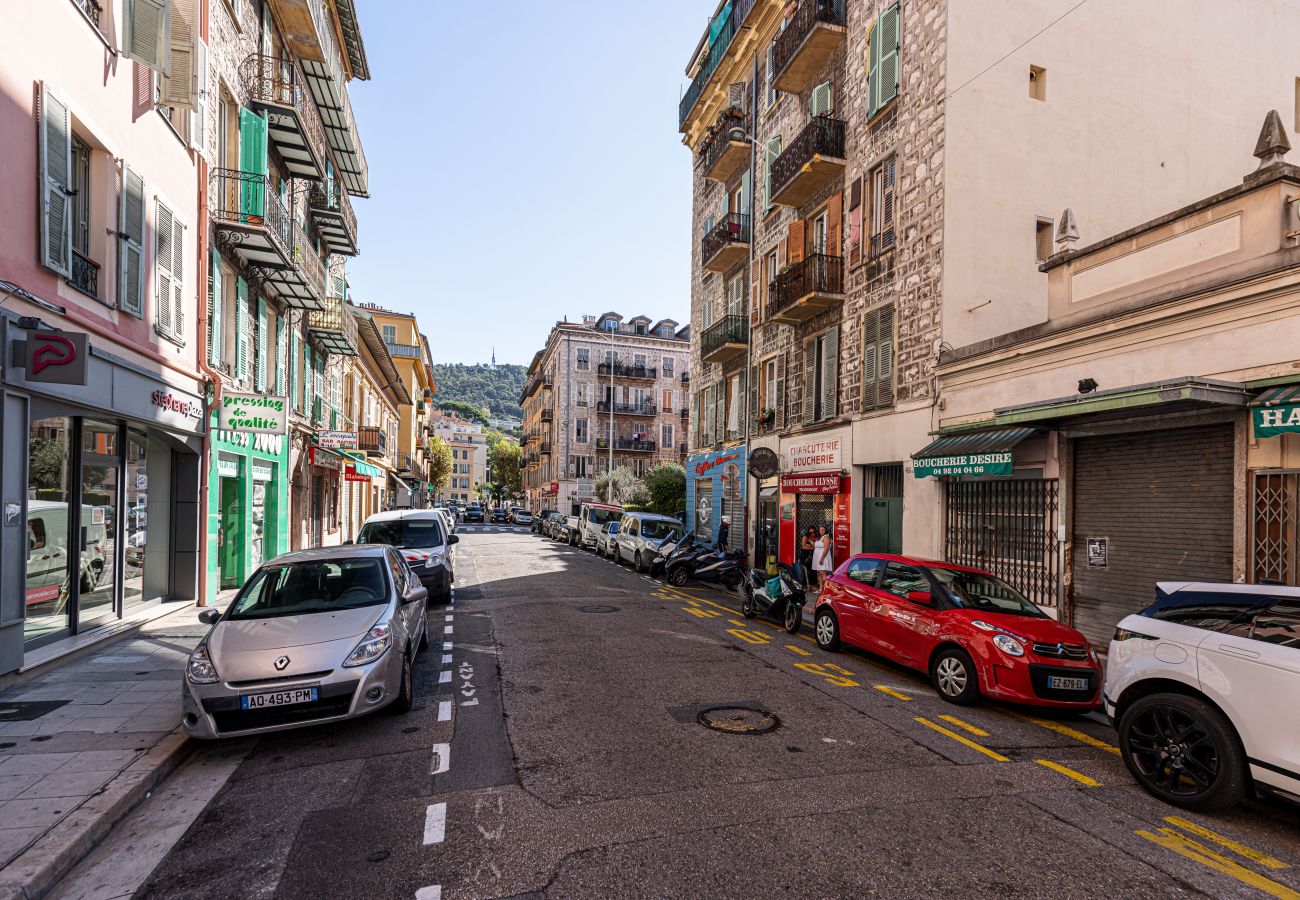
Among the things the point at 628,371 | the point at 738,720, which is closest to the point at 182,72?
the point at 738,720

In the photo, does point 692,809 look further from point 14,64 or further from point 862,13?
point 862,13

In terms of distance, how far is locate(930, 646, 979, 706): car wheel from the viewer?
296 inches

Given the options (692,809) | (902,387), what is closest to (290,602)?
(692,809)

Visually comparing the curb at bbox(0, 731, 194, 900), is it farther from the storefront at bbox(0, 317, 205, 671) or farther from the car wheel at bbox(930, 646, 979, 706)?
the car wheel at bbox(930, 646, 979, 706)

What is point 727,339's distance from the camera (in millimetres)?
24250

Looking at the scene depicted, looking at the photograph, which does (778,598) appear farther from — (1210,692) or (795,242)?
(795,242)

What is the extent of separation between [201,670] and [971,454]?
37.9 feet

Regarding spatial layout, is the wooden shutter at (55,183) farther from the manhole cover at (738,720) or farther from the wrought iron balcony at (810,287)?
the wrought iron balcony at (810,287)

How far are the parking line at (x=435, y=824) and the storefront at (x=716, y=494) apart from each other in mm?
18950

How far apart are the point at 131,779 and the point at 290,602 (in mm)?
2123

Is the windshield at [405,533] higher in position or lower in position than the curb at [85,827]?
higher

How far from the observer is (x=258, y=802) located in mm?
4926

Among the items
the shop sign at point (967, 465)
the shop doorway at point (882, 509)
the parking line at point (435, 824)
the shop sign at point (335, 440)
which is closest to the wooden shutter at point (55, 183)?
the parking line at point (435, 824)

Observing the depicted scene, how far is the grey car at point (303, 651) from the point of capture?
5.67 m
